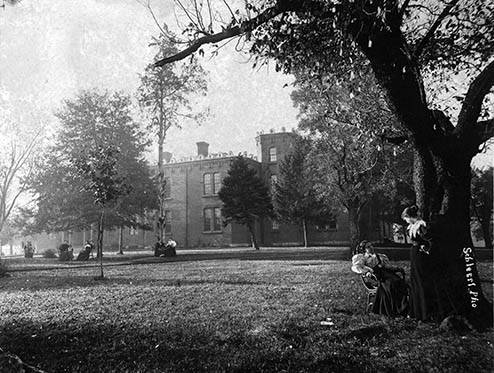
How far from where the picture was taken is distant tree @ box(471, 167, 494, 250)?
4.16m

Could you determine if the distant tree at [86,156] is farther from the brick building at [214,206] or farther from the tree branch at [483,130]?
the tree branch at [483,130]

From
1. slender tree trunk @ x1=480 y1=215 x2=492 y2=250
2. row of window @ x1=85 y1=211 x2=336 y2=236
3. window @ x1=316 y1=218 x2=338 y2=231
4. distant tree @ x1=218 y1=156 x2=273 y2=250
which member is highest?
distant tree @ x1=218 y1=156 x2=273 y2=250


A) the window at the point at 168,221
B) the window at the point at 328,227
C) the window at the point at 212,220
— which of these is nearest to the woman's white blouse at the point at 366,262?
the window at the point at 168,221

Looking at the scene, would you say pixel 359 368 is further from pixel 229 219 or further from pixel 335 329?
pixel 229 219

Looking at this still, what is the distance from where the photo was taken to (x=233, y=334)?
13.4 feet

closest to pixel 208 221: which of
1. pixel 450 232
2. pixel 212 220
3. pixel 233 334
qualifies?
pixel 212 220

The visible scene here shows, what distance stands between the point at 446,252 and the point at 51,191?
15.8m

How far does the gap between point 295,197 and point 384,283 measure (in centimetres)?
1963

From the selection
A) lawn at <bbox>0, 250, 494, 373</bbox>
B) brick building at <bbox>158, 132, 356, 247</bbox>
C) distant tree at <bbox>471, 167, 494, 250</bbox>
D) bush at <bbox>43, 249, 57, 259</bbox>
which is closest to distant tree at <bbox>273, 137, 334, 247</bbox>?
brick building at <bbox>158, 132, 356, 247</bbox>

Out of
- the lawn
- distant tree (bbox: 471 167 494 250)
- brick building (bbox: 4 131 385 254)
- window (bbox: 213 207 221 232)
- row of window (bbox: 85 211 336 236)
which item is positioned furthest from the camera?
window (bbox: 213 207 221 232)

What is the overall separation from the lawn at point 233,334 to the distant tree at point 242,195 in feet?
51.4

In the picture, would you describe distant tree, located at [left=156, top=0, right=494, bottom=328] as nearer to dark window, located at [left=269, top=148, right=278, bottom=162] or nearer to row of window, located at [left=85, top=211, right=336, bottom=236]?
row of window, located at [left=85, top=211, right=336, bottom=236]

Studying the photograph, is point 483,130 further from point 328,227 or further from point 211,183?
point 328,227

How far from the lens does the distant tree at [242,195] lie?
74.0 feet
